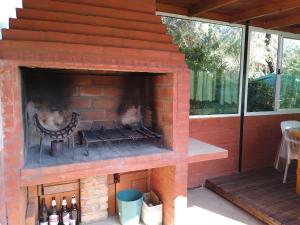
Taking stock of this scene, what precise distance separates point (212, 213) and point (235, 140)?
3.80ft

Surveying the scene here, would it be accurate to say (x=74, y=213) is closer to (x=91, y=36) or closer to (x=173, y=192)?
(x=173, y=192)

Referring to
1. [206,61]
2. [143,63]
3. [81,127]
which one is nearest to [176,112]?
[143,63]

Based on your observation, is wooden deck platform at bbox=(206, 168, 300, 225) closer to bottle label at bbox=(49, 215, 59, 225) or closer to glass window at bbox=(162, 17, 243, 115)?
glass window at bbox=(162, 17, 243, 115)

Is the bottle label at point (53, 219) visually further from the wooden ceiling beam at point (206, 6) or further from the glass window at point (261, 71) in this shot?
the glass window at point (261, 71)

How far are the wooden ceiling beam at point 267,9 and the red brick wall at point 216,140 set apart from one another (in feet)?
4.09

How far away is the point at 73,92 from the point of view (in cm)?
209

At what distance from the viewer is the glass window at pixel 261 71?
337 centimetres

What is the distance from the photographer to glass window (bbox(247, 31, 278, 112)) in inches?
133

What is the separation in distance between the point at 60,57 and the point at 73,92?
23.8 inches

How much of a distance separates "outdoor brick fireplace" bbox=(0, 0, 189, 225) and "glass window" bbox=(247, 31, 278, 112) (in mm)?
1810

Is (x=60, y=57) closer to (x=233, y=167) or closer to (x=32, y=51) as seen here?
(x=32, y=51)

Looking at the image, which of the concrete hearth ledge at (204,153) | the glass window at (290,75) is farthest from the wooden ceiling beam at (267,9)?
the concrete hearth ledge at (204,153)

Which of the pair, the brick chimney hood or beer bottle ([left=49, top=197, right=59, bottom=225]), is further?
beer bottle ([left=49, top=197, right=59, bottom=225])

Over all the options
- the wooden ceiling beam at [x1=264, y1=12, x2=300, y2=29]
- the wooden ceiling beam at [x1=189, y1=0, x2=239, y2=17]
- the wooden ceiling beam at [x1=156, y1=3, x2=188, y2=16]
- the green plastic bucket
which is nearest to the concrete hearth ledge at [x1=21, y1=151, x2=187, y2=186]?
the green plastic bucket
